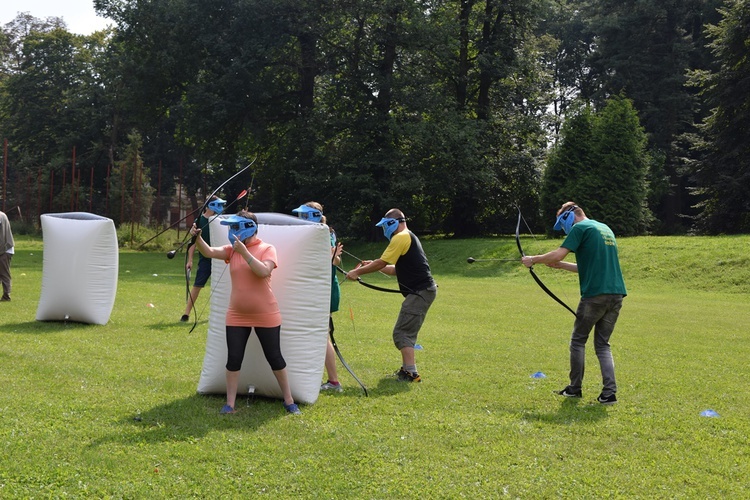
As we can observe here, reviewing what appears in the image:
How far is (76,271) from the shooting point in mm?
13500

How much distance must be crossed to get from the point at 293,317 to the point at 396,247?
1927 mm

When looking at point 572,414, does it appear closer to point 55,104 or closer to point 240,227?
point 240,227

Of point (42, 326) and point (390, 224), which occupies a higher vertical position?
point (390, 224)

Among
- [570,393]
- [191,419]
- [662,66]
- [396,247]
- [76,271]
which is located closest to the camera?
[191,419]

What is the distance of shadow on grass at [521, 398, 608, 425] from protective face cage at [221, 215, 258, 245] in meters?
3.33

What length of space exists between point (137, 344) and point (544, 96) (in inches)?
1601

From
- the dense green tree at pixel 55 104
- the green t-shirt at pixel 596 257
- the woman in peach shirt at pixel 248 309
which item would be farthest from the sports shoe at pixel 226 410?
the dense green tree at pixel 55 104

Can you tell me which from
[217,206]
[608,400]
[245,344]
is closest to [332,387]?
[245,344]

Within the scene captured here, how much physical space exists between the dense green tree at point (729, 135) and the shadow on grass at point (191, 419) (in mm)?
38494

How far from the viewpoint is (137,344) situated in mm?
11695

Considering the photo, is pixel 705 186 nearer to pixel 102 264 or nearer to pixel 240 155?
pixel 240 155

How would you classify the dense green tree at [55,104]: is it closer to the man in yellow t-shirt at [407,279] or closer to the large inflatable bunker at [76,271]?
the large inflatable bunker at [76,271]

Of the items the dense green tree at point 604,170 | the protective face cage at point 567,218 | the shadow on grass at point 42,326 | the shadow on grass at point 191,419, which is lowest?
the shadow on grass at point 42,326

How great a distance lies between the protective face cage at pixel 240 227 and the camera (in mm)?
7673
